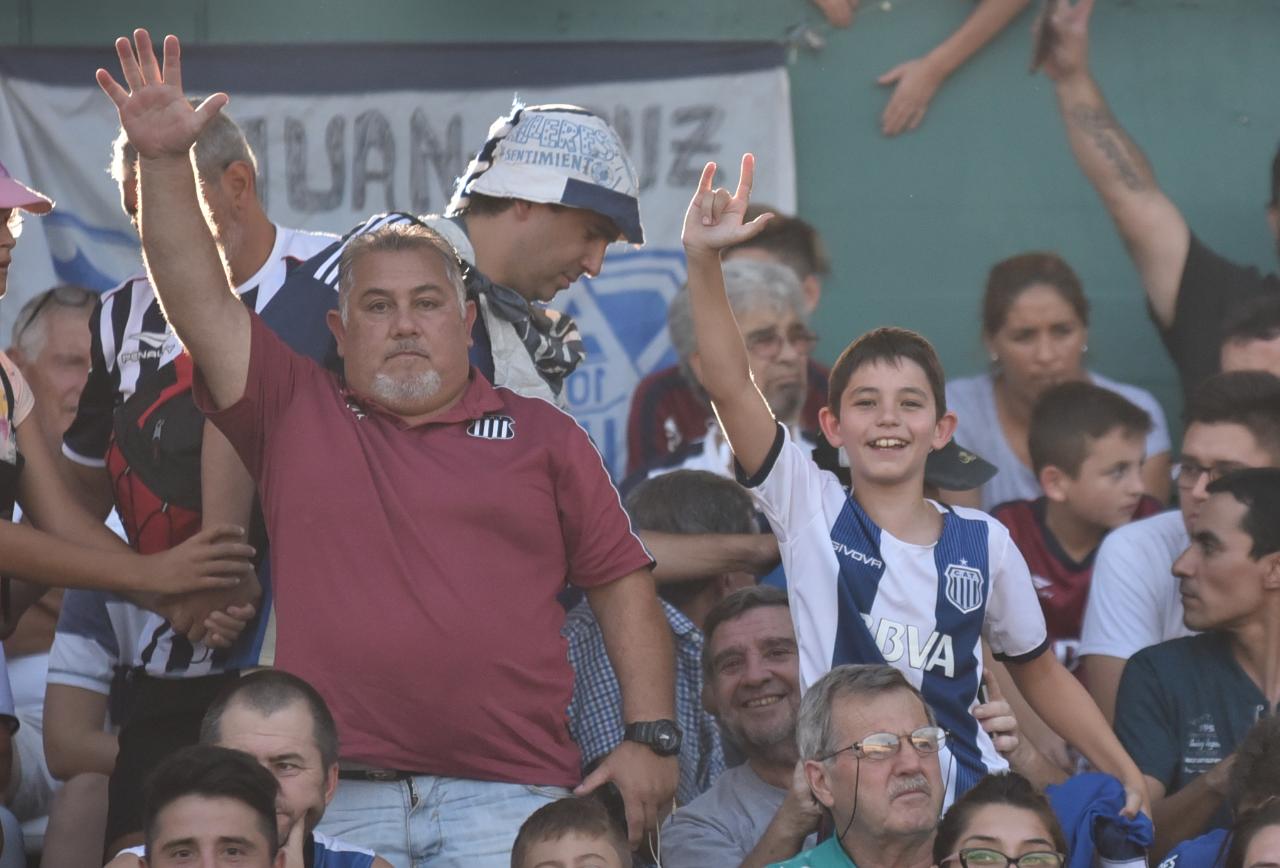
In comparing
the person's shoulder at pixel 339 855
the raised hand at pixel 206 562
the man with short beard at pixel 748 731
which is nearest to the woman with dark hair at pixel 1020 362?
the man with short beard at pixel 748 731

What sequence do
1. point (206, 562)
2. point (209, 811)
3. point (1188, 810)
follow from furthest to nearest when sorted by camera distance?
point (1188, 810), point (206, 562), point (209, 811)

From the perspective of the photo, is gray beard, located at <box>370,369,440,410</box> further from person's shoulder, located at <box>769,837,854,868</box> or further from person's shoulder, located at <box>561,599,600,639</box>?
person's shoulder, located at <box>769,837,854,868</box>

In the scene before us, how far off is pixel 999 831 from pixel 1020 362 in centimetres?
266

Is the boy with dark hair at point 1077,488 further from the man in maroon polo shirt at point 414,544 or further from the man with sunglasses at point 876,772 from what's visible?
the man in maroon polo shirt at point 414,544

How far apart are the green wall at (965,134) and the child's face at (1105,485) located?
127 centimetres

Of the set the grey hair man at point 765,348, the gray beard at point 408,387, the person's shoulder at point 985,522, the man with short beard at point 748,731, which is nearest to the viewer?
the gray beard at point 408,387

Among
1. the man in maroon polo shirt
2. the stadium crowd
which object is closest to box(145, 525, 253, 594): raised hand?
the stadium crowd

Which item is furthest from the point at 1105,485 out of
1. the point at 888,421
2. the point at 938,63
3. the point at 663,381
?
the point at 938,63

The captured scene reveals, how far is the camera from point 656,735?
4.22 m

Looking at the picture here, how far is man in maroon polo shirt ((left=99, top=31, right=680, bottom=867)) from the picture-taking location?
4094 millimetres

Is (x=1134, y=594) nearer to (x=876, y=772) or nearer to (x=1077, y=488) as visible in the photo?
(x=1077, y=488)

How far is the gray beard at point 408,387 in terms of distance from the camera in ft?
14.1

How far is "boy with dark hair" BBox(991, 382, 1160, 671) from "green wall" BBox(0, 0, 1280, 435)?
121 cm

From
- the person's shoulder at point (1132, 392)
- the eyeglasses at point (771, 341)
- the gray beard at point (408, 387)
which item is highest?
the eyeglasses at point (771, 341)
